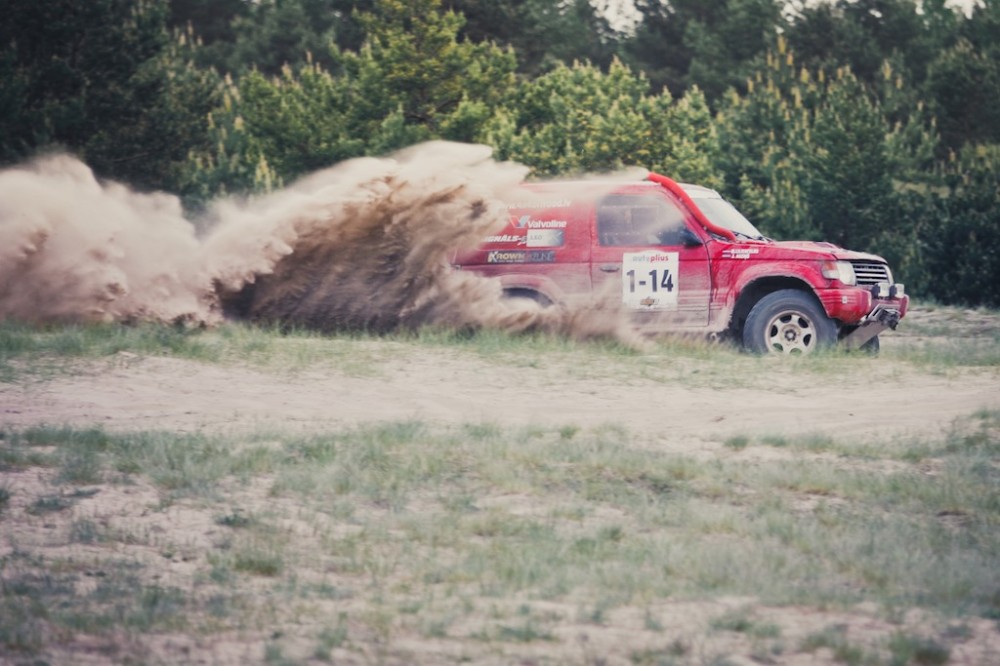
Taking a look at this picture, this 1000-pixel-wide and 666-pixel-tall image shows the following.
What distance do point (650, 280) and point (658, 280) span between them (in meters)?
0.08

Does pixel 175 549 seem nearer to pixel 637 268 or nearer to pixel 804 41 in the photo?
pixel 637 268

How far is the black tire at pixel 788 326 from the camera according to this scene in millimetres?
13953

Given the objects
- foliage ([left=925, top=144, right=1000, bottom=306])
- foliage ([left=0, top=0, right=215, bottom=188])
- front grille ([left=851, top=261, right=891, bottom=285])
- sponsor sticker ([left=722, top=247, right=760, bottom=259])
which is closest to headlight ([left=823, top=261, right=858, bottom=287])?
front grille ([left=851, top=261, right=891, bottom=285])

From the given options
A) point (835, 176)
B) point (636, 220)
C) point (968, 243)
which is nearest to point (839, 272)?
point (636, 220)

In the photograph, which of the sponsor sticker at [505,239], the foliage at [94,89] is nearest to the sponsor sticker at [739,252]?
the sponsor sticker at [505,239]

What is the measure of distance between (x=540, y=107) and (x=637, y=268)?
1442cm

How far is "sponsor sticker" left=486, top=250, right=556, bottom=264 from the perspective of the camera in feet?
47.3

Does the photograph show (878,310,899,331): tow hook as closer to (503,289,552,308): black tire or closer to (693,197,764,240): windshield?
(693,197,764,240): windshield

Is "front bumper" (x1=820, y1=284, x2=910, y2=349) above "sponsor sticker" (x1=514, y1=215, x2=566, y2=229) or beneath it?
beneath

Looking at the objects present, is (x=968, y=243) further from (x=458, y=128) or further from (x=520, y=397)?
(x=520, y=397)

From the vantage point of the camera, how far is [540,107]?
2817 cm

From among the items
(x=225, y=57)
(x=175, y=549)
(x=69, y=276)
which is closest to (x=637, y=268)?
(x=69, y=276)

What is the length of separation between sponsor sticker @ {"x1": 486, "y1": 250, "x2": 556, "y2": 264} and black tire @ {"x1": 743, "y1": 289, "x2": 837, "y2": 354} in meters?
2.09

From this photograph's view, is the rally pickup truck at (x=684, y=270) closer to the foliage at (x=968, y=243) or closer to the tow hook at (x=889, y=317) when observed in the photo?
the tow hook at (x=889, y=317)
